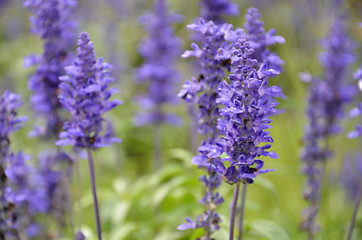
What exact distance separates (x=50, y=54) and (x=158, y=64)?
6.77 feet

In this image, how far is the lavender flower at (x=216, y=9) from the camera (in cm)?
406

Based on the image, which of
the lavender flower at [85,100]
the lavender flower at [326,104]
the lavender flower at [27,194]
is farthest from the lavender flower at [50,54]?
the lavender flower at [326,104]

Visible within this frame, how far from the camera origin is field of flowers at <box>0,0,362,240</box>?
8.97ft

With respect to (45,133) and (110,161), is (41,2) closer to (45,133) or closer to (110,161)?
(45,133)

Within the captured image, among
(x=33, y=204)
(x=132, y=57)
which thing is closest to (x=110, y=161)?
(x=33, y=204)

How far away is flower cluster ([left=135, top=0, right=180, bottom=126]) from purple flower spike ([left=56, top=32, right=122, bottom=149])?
105 inches

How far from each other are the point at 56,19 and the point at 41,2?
0.63ft

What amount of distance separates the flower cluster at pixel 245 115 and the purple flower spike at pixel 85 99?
95cm

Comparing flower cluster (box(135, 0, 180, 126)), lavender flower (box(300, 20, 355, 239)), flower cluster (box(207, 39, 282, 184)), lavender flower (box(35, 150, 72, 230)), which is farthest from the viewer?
flower cluster (box(135, 0, 180, 126))

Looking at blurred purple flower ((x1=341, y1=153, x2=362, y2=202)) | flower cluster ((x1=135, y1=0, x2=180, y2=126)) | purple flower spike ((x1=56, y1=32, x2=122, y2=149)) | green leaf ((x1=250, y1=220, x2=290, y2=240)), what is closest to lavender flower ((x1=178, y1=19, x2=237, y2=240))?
green leaf ((x1=250, y1=220, x2=290, y2=240))

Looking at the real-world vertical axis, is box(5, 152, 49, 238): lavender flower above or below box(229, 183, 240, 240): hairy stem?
above

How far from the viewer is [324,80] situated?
4.91 meters

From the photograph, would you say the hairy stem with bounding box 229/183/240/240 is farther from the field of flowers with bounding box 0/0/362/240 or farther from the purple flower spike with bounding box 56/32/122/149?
the purple flower spike with bounding box 56/32/122/149

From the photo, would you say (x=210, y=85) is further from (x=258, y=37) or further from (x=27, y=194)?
Answer: (x=27, y=194)
